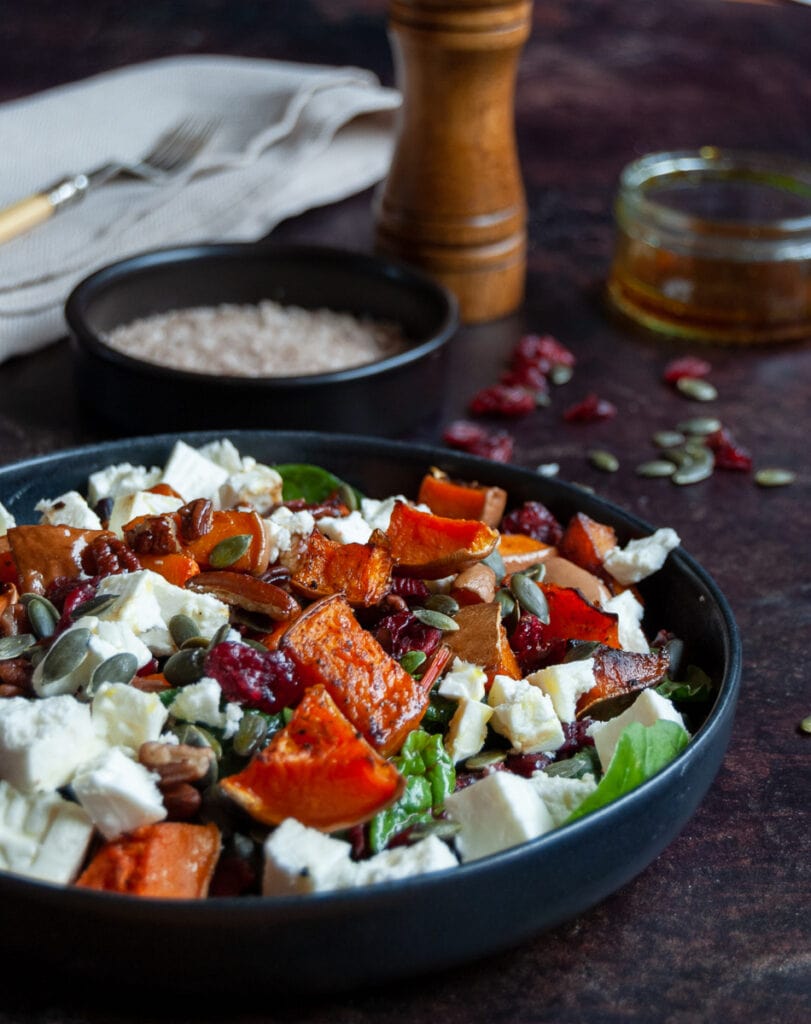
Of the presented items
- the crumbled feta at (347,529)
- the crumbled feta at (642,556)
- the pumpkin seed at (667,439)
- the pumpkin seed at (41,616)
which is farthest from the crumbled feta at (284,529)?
the pumpkin seed at (667,439)

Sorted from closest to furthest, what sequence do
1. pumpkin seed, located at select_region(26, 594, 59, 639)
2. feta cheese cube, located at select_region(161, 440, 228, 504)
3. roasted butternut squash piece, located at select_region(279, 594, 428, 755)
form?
roasted butternut squash piece, located at select_region(279, 594, 428, 755)
pumpkin seed, located at select_region(26, 594, 59, 639)
feta cheese cube, located at select_region(161, 440, 228, 504)

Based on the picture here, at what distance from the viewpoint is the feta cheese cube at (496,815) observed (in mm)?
1047

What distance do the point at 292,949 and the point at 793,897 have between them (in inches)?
19.7

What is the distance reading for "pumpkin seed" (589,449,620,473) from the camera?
2.01 meters

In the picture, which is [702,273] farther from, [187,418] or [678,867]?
[678,867]

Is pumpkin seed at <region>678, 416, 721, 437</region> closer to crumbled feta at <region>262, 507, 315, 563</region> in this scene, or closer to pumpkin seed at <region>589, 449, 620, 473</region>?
pumpkin seed at <region>589, 449, 620, 473</region>

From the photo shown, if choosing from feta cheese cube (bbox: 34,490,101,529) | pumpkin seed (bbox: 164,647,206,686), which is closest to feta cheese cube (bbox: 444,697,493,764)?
pumpkin seed (bbox: 164,647,206,686)

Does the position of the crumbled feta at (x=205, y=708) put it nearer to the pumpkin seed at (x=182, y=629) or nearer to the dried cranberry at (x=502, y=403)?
the pumpkin seed at (x=182, y=629)

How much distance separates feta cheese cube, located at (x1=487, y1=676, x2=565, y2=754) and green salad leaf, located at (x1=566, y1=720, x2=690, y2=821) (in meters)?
0.07

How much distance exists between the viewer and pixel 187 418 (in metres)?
1.87

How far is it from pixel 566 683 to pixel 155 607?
383mm

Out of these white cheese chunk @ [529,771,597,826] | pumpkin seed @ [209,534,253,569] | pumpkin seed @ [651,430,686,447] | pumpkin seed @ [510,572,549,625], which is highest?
pumpkin seed @ [209,534,253,569]

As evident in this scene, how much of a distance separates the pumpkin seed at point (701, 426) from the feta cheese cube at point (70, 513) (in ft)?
3.35

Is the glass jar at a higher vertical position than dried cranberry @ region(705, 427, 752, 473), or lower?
higher
